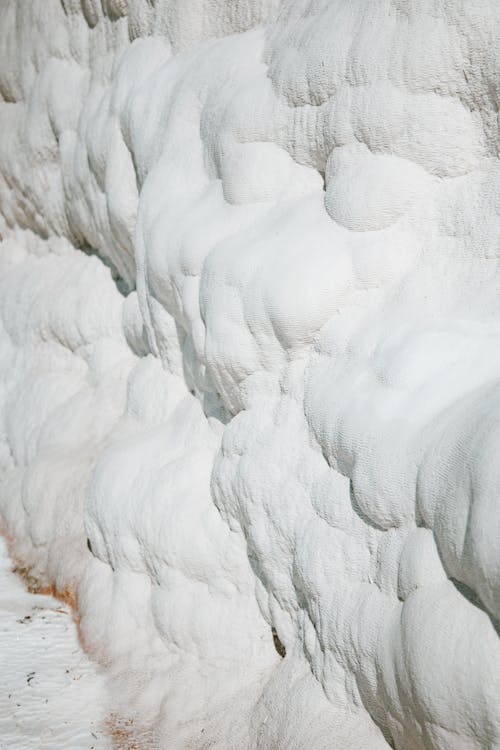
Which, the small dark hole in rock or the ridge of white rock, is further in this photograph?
the small dark hole in rock

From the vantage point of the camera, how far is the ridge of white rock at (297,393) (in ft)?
4.95

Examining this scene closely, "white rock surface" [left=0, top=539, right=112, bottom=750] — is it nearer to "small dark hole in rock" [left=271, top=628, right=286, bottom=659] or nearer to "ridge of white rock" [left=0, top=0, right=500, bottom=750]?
"ridge of white rock" [left=0, top=0, right=500, bottom=750]

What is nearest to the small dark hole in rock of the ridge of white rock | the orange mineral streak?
the ridge of white rock

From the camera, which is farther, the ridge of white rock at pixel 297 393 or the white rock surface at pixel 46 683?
the white rock surface at pixel 46 683

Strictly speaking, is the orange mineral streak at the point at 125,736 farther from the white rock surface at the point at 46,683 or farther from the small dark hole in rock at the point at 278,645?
the small dark hole in rock at the point at 278,645

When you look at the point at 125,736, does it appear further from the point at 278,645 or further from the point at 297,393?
the point at 297,393

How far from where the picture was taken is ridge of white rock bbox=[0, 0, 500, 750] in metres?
1.51

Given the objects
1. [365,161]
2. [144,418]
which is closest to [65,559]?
[144,418]

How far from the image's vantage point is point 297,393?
1916mm

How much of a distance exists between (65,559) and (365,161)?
1.53m

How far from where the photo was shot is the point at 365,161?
1.89m

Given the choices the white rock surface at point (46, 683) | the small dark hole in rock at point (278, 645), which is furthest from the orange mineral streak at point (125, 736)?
the small dark hole in rock at point (278, 645)

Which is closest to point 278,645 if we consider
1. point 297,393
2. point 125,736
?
point 125,736

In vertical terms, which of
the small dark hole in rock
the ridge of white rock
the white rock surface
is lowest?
the white rock surface
